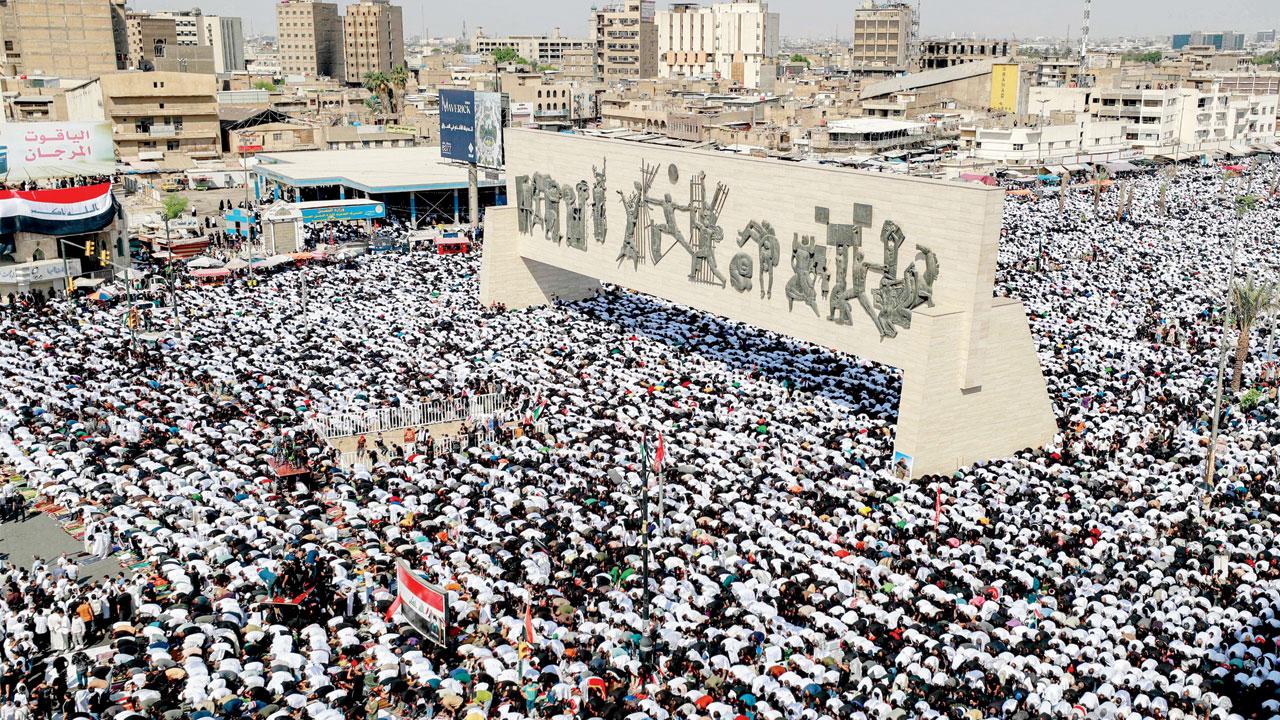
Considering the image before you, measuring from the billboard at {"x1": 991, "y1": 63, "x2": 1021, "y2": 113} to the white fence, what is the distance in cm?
12447

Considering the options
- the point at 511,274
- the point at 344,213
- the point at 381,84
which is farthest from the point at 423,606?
the point at 381,84

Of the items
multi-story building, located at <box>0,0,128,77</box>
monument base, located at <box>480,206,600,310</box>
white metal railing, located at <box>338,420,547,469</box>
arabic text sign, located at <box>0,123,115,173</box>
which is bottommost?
white metal railing, located at <box>338,420,547,469</box>

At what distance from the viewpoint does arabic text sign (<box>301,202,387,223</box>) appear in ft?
218

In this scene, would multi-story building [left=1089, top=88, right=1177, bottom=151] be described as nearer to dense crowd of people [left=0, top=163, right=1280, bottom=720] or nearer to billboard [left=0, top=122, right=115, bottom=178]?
dense crowd of people [left=0, top=163, right=1280, bottom=720]

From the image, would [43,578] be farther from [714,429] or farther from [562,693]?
[714,429]

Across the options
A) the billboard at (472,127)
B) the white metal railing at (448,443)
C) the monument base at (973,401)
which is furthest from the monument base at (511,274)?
the monument base at (973,401)

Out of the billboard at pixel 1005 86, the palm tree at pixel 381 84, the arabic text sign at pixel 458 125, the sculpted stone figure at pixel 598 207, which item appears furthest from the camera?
the billboard at pixel 1005 86

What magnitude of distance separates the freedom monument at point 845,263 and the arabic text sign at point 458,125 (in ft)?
71.7

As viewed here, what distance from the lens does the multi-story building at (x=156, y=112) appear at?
305 ft

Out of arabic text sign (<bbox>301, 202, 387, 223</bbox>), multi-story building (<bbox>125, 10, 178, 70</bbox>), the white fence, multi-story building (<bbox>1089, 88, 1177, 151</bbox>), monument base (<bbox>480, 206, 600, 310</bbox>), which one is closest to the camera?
the white fence

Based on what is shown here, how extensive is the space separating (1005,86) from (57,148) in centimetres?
11899

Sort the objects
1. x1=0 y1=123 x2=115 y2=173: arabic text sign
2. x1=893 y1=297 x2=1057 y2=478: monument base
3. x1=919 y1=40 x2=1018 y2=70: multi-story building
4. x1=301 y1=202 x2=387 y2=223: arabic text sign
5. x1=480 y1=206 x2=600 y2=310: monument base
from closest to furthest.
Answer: x1=893 y1=297 x2=1057 y2=478: monument base
x1=480 y1=206 x2=600 y2=310: monument base
x1=0 y1=123 x2=115 y2=173: arabic text sign
x1=301 y1=202 x2=387 y2=223: arabic text sign
x1=919 y1=40 x2=1018 y2=70: multi-story building

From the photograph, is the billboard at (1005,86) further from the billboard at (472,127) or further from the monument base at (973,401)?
the monument base at (973,401)

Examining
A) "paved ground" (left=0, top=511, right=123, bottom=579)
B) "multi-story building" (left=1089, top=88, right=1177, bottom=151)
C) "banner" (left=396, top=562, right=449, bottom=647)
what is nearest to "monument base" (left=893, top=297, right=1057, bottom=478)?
"banner" (left=396, top=562, right=449, bottom=647)
